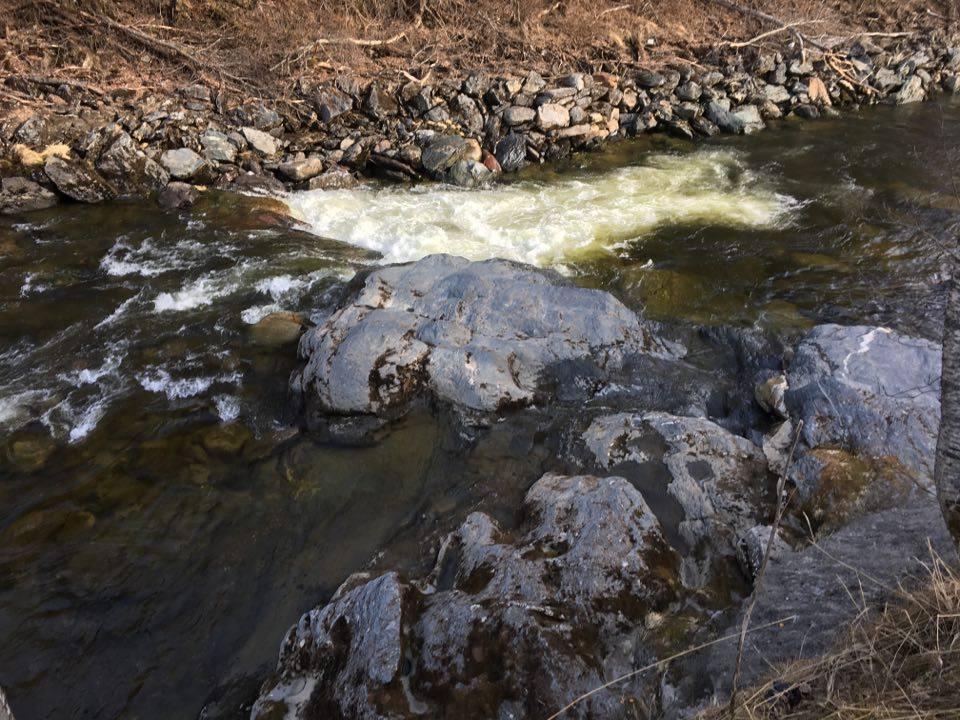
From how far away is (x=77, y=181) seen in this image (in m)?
9.13

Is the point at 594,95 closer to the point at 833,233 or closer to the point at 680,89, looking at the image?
the point at 680,89

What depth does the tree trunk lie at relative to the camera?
2115 millimetres

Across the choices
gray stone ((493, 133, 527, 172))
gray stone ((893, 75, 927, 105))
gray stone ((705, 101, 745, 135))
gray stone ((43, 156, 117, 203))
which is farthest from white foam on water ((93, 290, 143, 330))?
gray stone ((893, 75, 927, 105))

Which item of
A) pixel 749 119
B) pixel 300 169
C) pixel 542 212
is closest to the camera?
pixel 542 212

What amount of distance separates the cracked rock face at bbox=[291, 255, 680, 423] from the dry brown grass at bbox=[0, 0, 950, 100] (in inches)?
302

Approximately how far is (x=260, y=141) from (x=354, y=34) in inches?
168

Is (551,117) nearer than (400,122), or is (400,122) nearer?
(400,122)

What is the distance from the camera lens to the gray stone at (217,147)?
9.95m

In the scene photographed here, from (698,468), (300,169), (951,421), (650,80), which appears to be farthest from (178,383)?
(650,80)

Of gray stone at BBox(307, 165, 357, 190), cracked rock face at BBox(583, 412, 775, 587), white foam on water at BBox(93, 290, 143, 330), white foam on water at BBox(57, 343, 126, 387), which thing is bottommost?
white foam on water at BBox(57, 343, 126, 387)

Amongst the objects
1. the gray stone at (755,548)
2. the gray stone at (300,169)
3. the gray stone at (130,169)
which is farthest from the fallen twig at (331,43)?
the gray stone at (755,548)

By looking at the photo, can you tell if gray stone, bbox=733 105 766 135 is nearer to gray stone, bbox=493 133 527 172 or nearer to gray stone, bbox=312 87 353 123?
gray stone, bbox=493 133 527 172

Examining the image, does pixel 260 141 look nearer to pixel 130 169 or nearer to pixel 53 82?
pixel 130 169

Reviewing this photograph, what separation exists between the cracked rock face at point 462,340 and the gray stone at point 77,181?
19.0 feet
